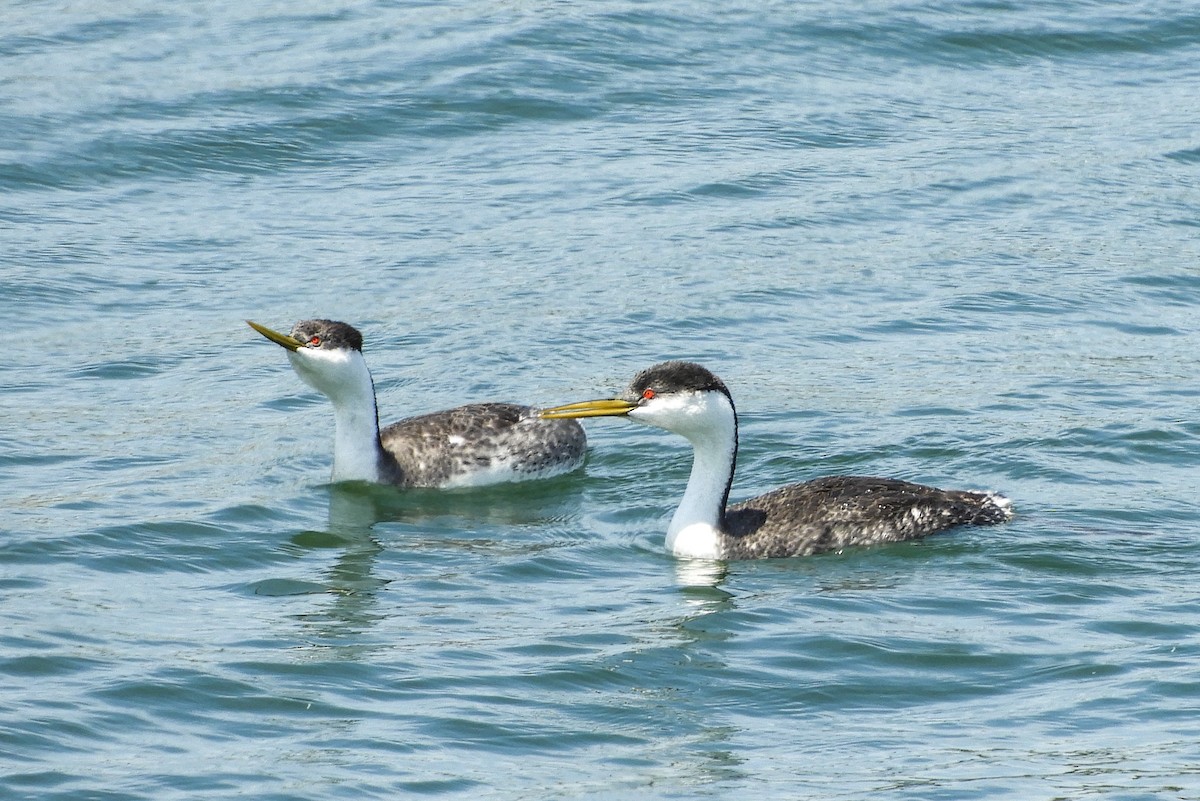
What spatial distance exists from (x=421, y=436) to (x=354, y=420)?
1.64 ft

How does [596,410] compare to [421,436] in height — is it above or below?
above

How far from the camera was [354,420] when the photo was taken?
14062mm

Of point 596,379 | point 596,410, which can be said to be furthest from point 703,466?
point 596,379

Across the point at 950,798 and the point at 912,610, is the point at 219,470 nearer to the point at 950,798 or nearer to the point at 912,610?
the point at 912,610

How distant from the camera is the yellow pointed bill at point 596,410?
12109mm

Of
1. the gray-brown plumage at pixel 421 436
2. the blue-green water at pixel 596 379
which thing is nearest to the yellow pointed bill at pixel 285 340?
the gray-brown plumage at pixel 421 436

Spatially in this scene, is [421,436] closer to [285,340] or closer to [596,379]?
[285,340]

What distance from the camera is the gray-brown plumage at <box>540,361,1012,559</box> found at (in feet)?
40.3

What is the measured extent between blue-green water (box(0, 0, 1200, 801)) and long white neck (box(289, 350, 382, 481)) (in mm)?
249

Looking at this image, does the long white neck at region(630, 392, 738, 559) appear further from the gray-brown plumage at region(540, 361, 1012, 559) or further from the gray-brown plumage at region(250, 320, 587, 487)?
the gray-brown plumage at region(250, 320, 587, 487)

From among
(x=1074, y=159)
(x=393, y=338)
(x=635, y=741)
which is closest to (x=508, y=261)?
(x=393, y=338)

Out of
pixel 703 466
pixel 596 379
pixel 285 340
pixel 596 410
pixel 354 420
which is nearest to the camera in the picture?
pixel 596 410

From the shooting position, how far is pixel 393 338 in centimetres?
1695

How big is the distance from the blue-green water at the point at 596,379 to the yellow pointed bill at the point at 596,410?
0.89 metres
